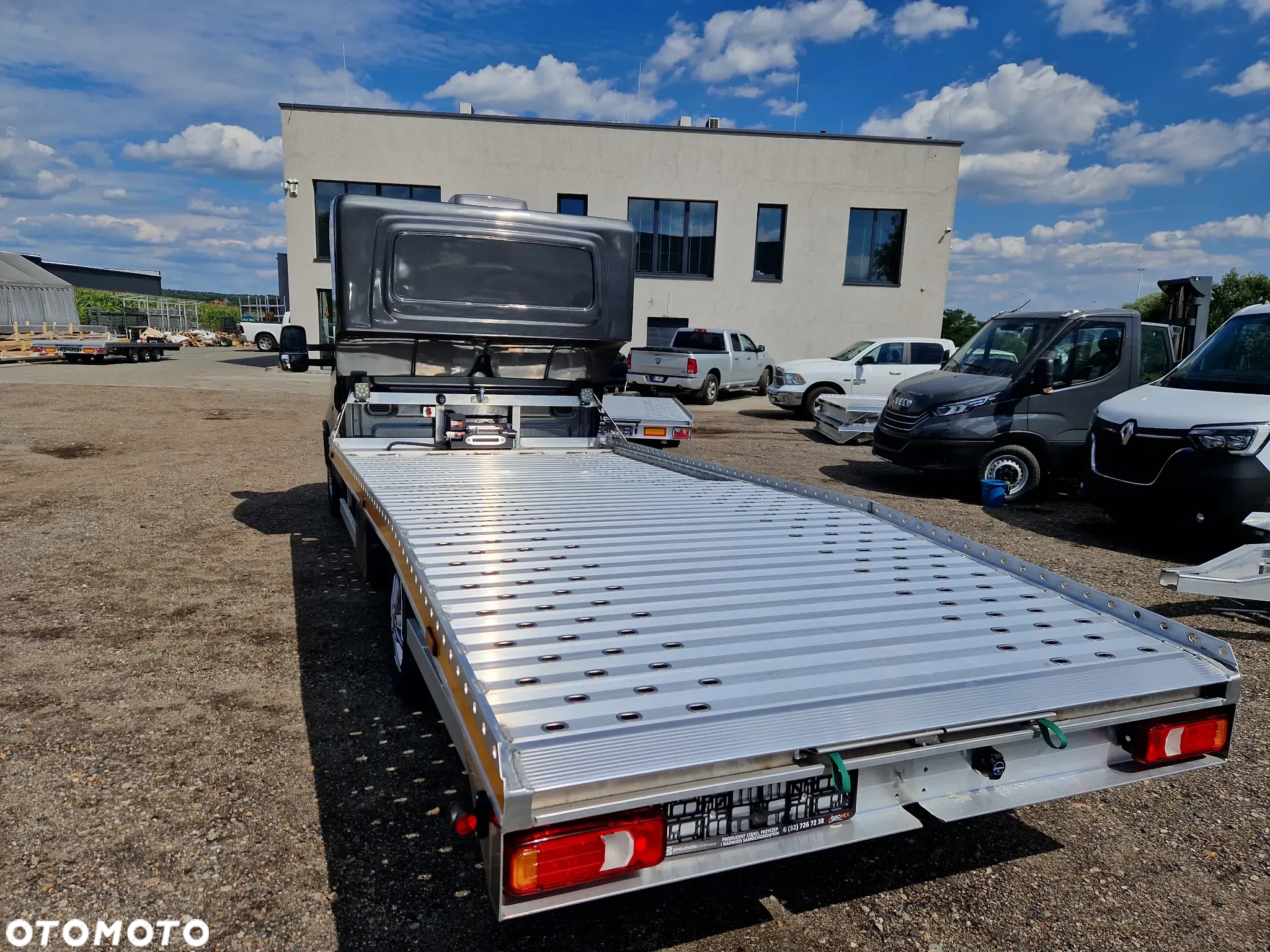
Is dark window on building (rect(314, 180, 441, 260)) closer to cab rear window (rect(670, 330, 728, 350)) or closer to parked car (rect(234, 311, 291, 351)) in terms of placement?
cab rear window (rect(670, 330, 728, 350))

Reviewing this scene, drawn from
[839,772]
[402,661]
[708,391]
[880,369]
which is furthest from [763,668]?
[708,391]

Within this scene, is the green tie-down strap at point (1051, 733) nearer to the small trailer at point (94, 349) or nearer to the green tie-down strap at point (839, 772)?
the green tie-down strap at point (839, 772)

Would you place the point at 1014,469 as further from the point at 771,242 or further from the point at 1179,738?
the point at 771,242

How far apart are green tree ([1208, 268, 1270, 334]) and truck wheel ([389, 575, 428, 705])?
35643 millimetres

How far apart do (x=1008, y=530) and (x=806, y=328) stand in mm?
19580

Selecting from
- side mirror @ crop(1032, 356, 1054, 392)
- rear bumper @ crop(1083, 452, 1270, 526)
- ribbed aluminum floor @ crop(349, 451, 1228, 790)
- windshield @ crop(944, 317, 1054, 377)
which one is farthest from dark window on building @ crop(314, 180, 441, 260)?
ribbed aluminum floor @ crop(349, 451, 1228, 790)

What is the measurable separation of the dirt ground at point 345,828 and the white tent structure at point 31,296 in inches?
1504

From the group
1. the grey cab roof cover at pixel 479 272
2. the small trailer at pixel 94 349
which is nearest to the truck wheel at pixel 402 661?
the grey cab roof cover at pixel 479 272

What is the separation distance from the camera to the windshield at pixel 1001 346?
9508mm

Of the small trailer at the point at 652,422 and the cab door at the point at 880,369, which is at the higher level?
the cab door at the point at 880,369

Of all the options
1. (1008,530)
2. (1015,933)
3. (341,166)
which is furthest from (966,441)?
(341,166)

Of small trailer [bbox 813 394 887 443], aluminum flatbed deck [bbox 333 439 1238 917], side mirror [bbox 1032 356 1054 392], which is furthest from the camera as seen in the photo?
small trailer [bbox 813 394 887 443]

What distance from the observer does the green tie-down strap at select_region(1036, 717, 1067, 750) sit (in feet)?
7.22

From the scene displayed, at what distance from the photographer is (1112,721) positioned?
7.72 feet
